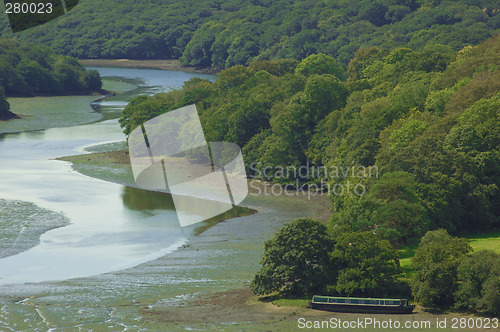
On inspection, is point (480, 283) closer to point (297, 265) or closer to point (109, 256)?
point (297, 265)

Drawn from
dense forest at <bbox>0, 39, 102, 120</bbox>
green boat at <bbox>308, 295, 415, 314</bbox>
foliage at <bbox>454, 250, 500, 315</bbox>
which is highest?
dense forest at <bbox>0, 39, 102, 120</bbox>

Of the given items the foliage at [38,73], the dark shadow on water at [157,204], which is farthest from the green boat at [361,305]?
the foliage at [38,73]

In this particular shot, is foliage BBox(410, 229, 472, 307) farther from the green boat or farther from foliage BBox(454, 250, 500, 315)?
the green boat

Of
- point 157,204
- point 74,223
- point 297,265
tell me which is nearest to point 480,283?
point 297,265

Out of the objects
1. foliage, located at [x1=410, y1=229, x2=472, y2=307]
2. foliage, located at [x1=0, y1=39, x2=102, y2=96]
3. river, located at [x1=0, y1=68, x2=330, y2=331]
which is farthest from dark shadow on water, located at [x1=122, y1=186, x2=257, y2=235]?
foliage, located at [x1=0, y1=39, x2=102, y2=96]

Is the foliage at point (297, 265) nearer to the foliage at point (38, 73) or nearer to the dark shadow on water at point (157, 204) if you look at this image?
the dark shadow on water at point (157, 204)

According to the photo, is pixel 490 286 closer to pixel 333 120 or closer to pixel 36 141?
pixel 333 120

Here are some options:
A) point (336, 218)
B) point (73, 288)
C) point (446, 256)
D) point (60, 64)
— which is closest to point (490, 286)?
point (446, 256)
